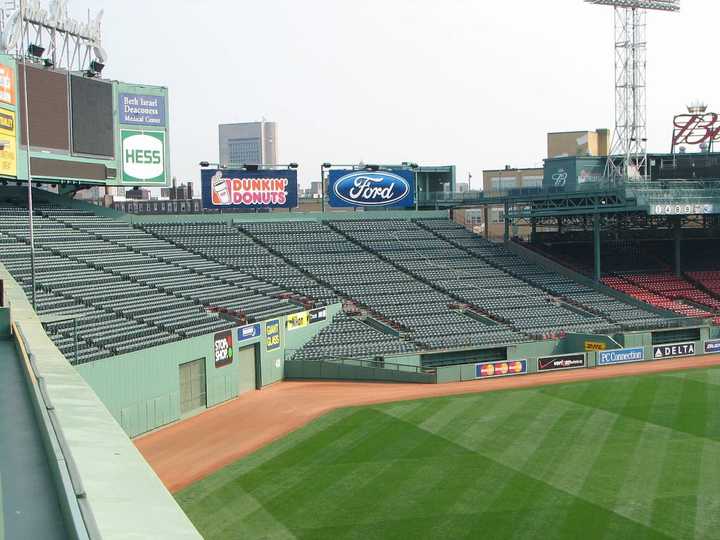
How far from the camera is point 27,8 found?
3912cm

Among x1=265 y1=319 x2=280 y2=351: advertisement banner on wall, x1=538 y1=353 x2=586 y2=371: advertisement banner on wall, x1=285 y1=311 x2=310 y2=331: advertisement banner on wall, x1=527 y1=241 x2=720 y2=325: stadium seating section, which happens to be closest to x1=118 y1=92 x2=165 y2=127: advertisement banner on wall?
x1=285 y1=311 x2=310 y2=331: advertisement banner on wall

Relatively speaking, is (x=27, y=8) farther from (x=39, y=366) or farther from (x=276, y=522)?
(x=39, y=366)

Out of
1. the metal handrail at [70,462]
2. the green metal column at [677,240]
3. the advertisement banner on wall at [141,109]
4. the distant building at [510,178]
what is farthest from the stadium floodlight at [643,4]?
the metal handrail at [70,462]

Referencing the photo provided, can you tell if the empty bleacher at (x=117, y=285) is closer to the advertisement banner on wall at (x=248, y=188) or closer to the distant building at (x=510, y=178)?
the advertisement banner on wall at (x=248, y=188)

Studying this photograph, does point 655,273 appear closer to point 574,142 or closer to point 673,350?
point 574,142

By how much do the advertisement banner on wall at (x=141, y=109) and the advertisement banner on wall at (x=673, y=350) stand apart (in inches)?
1171

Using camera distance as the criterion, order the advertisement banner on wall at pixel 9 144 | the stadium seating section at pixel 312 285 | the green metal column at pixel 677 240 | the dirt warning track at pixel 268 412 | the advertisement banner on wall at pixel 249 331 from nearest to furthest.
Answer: the dirt warning track at pixel 268 412, the stadium seating section at pixel 312 285, the advertisement banner on wall at pixel 249 331, the advertisement banner on wall at pixel 9 144, the green metal column at pixel 677 240

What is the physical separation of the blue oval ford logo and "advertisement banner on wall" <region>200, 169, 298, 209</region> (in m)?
4.22

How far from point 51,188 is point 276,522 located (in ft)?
132

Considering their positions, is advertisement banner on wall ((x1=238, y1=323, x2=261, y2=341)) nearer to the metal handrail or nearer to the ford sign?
the ford sign

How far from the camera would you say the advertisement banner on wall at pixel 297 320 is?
121 ft

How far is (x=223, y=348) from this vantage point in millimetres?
30734

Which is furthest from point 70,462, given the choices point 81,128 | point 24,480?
point 81,128

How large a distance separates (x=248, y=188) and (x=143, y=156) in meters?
9.36
